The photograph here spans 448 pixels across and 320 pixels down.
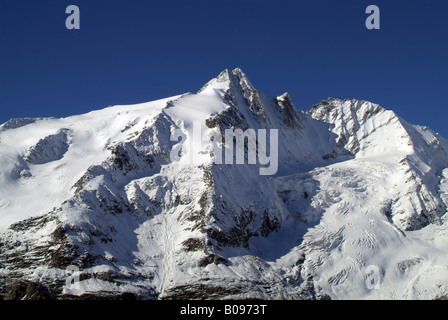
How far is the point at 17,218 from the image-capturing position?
104 meters

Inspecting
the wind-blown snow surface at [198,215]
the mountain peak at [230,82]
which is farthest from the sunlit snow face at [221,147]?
the mountain peak at [230,82]

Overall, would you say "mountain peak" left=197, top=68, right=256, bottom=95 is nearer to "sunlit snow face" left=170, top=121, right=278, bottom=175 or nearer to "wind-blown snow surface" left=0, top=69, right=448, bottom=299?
"wind-blown snow surface" left=0, top=69, right=448, bottom=299

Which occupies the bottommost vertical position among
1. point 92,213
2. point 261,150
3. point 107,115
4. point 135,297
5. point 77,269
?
point 135,297

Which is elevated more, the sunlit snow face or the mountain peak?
the mountain peak

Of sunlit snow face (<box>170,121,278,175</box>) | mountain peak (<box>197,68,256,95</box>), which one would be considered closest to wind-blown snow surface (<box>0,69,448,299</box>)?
sunlit snow face (<box>170,121,278,175</box>)

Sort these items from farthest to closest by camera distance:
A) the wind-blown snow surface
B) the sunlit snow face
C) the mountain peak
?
the mountain peak, the sunlit snow face, the wind-blown snow surface

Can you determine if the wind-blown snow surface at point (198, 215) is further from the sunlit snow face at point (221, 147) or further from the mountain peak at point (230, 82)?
the mountain peak at point (230, 82)

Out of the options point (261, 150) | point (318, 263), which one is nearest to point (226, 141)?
point (261, 150)

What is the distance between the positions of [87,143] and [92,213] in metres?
32.9

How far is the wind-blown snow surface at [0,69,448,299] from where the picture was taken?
97.4 metres

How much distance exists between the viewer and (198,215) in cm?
10931

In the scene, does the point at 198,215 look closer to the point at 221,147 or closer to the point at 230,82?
the point at 221,147

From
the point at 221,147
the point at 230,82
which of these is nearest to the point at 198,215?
the point at 221,147
